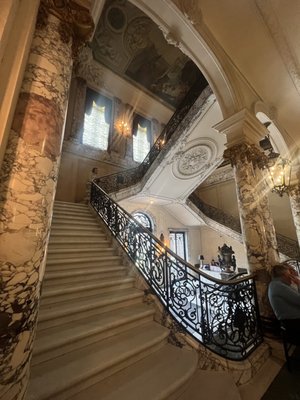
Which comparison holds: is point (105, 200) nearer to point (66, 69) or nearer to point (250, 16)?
point (66, 69)

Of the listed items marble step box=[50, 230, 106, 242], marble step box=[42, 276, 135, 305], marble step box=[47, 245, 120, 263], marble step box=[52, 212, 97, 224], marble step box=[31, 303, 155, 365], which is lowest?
marble step box=[31, 303, 155, 365]

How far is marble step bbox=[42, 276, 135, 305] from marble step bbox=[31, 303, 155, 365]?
414mm

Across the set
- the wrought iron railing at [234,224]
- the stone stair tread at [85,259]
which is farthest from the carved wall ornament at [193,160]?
the stone stair tread at [85,259]

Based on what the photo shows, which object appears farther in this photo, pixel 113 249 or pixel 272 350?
pixel 113 249

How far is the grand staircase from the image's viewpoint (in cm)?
163

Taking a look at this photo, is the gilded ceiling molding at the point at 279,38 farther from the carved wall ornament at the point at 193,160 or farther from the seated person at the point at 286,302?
the seated person at the point at 286,302

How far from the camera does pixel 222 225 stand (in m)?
9.91

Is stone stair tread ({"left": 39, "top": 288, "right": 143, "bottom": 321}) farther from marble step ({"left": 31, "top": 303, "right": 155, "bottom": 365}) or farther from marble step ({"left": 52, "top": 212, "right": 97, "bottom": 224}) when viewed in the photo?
marble step ({"left": 52, "top": 212, "right": 97, "bottom": 224})

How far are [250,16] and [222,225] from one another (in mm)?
8356

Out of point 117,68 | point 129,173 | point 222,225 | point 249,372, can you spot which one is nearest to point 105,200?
point 129,173

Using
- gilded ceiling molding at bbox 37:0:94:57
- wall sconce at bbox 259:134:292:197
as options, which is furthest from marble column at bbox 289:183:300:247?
gilded ceiling molding at bbox 37:0:94:57

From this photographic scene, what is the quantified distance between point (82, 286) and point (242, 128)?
3.93m

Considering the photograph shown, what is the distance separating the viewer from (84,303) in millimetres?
2533

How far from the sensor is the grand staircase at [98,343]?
Answer: 1629mm
